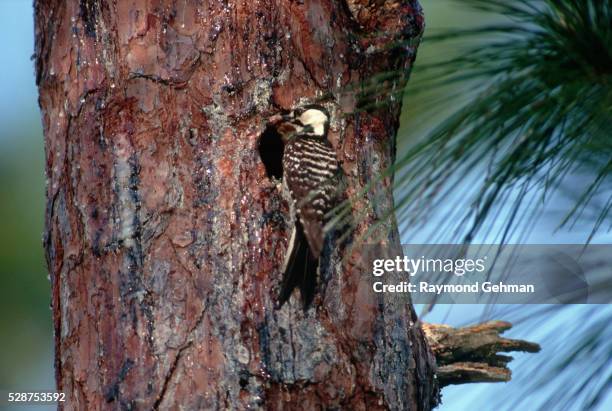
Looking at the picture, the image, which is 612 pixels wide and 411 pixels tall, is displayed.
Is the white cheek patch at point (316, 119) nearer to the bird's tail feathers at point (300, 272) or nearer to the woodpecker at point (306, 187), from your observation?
the woodpecker at point (306, 187)

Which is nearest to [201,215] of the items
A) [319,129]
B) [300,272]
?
[300,272]

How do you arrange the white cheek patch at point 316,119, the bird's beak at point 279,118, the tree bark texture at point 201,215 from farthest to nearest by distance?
the bird's beak at point 279,118 < the white cheek patch at point 316,119 < the tree bark texture at point 201,215

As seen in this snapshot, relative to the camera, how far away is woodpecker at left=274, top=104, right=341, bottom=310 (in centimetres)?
264

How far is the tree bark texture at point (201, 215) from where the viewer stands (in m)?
2.58

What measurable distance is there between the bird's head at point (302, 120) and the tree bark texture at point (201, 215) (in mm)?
41

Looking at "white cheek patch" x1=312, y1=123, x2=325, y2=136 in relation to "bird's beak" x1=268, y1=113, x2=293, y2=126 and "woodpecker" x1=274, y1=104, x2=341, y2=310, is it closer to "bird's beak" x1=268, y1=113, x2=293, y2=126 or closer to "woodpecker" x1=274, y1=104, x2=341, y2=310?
"woodpecker" x1=274, y1=104, x2=341, y2=310

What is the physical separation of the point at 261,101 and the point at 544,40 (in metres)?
1.25

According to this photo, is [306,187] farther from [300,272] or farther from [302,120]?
[300,272]

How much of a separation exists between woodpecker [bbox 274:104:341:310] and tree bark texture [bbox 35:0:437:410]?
4 cm

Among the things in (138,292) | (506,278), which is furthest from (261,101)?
(506,278)

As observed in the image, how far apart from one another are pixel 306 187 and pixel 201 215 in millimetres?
382

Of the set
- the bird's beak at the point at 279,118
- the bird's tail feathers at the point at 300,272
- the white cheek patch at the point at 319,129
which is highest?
the bird's beak at the point at 279,118

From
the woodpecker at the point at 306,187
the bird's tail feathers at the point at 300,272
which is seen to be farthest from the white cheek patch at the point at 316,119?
the bird's tail feathers at the point at 300,272

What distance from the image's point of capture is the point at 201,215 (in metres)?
2.68
